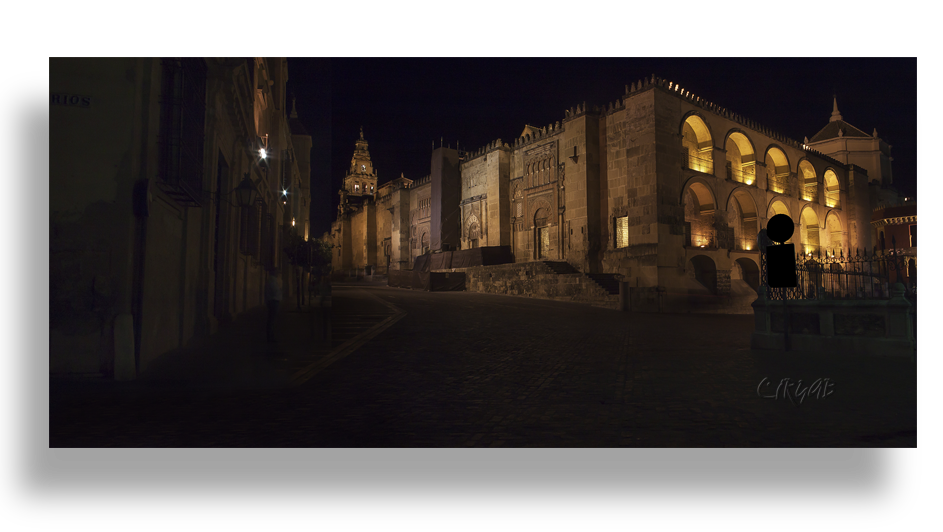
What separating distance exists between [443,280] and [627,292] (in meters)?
14.8

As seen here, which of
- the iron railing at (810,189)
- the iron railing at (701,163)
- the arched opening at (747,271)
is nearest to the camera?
the iron railing at (701,163)

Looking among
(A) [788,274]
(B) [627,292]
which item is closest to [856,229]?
(B) [627,292]

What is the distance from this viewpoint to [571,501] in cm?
294

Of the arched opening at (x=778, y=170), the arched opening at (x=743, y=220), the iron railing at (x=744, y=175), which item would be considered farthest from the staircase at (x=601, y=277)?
the arched opening at (x=778, y=170)

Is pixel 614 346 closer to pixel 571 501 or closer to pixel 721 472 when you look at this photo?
pixel 721 472

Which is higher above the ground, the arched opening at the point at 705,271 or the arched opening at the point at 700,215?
the arched opening at the point at 700,215

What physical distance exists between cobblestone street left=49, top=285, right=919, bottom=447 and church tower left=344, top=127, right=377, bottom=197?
85.0 metres

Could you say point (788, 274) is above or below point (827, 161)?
below

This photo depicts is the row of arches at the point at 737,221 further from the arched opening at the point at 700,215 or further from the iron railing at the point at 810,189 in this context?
the iron railing at the point at 810,189

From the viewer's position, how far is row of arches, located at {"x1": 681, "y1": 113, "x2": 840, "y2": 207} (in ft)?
94.9

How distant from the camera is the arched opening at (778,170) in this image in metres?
34.7

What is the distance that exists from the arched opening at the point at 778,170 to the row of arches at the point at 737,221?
1.46 meters

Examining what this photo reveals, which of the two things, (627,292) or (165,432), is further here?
(627,292)

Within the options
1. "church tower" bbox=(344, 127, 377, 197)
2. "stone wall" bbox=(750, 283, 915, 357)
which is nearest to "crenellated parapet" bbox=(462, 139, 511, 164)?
A: "stone wall" bbox=(750, 283, 915, 357)
